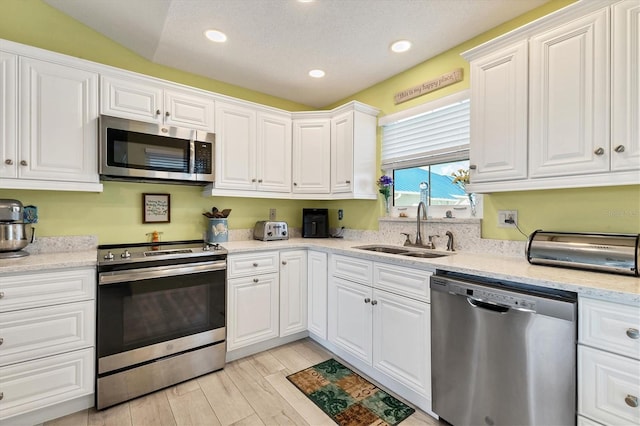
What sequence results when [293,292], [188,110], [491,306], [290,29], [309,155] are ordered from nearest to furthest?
[491,306]
[290,29]
[188,110]
[293,292]
[309,155]

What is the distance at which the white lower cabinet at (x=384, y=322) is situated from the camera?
1787 millimetres

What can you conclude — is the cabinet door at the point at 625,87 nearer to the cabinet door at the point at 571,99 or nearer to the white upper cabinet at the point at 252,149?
the cabinet door at the point at 571,99

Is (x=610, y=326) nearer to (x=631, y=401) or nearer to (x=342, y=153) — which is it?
(x=631, y=401)

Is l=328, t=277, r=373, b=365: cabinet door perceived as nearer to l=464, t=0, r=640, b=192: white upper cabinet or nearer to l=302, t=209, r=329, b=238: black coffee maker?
l=302, t=209, r=329, b=238: black coffee maker

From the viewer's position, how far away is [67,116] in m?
1.95

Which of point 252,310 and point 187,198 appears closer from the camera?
point 252,310

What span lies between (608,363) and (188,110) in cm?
297

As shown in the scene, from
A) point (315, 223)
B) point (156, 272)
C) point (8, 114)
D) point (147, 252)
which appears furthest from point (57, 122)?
point (315, 223)

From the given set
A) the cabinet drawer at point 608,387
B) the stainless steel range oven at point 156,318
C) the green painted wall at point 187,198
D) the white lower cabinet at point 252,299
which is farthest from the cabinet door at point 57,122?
the cabinet drawer at point 608,387

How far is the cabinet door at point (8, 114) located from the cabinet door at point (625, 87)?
3.31m

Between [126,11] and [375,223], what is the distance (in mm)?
2583

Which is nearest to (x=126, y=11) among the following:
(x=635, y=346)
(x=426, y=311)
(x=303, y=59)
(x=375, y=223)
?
(x=303, y=59)

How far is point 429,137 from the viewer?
253cm

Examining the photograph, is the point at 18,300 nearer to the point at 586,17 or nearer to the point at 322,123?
the point at 322,123
